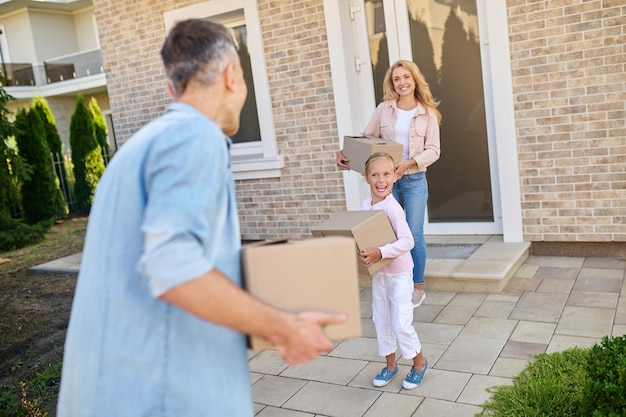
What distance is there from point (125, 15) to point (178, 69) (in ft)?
22.1

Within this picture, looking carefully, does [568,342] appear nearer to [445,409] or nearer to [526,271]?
[445,409]

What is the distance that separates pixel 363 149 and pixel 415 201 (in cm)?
80

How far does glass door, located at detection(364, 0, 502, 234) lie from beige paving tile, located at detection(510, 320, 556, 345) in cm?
192

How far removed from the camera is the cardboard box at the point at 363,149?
3984 mm

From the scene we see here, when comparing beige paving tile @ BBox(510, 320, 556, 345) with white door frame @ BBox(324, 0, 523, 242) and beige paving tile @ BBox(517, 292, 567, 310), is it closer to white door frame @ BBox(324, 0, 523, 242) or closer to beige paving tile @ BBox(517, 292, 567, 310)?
beige paving tile @ BBox(517, 292, 567, 310)

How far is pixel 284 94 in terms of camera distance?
21.7 ft

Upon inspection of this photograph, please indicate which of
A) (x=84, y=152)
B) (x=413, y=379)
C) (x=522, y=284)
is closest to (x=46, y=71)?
(x=84, y=152)

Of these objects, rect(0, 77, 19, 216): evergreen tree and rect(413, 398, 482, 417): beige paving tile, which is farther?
rect(0, 77, 19, 216): evergreen tree

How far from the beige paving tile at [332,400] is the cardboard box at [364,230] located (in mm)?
774

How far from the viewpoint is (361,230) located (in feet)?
10.2

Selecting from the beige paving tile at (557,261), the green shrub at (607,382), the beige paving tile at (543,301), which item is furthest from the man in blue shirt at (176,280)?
the beige paving tile at (557,261)

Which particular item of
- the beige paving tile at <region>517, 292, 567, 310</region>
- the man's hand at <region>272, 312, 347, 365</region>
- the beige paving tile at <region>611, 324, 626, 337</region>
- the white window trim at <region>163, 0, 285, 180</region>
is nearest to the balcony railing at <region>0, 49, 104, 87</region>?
the white window trim at <region>163, 0, 285, 180</region>

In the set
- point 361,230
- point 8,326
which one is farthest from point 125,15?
point 361,230

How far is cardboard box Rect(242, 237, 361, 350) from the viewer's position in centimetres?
147
